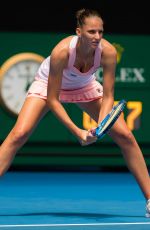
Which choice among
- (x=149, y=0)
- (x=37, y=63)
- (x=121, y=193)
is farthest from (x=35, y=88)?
(x=149, y=0)

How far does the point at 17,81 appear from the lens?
33.3 ft

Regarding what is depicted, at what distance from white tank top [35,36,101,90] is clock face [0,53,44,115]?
301 centimetres

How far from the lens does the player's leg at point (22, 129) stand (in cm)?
691

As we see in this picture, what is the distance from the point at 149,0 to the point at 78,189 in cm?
255

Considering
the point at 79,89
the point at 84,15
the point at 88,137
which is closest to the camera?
the point at 88,137

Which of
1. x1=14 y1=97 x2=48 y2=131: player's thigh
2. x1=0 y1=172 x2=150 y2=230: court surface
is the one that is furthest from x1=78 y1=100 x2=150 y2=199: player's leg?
x1=14 y1=97 x2=48 y2=131: player's thigh

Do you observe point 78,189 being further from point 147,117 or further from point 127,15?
point 127,15

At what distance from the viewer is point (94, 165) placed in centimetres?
1077

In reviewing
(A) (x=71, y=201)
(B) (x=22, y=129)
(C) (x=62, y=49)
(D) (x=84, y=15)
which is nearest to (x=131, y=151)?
(B) (x=22, y=129)

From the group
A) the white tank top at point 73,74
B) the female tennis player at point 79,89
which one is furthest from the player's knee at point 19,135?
the white tank top at point 73,74

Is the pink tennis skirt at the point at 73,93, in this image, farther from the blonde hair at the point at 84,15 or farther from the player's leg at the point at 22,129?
the blonde hair at the point at 84,15

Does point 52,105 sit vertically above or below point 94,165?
above

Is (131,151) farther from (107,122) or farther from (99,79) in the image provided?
(99,79)

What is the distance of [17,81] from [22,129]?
10.8 ft
